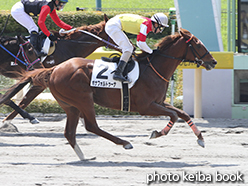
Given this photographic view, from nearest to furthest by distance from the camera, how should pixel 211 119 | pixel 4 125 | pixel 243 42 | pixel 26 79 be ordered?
pixel 26 79 < pixel 4 125 < pixel 211 119 < pixel 243 42

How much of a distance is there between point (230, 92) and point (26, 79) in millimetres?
4607

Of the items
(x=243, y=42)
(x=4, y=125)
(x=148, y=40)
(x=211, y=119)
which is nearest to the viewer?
(x=4, y=125)

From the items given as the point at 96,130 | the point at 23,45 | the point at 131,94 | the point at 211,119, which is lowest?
the point at 211,119

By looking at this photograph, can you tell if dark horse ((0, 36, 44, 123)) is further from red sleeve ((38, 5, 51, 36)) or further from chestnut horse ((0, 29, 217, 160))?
chestnut horse ((0, 29, 217, 160))

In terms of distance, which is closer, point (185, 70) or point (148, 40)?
point (185, 70)

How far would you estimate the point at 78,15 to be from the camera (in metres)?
11.6

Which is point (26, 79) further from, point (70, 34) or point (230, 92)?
point (230, 92)

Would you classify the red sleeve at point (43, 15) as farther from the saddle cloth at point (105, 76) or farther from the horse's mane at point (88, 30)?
the saddle cloth at point (105, 76)

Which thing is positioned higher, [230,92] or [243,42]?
[243,42]

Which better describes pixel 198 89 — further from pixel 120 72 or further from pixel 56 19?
pixel 120 72

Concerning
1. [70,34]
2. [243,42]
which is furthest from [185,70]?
[70,34]

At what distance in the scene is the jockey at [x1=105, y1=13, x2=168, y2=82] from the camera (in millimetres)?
5082

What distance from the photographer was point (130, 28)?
5.24 m

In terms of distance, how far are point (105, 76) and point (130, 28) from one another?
0.73 meters
